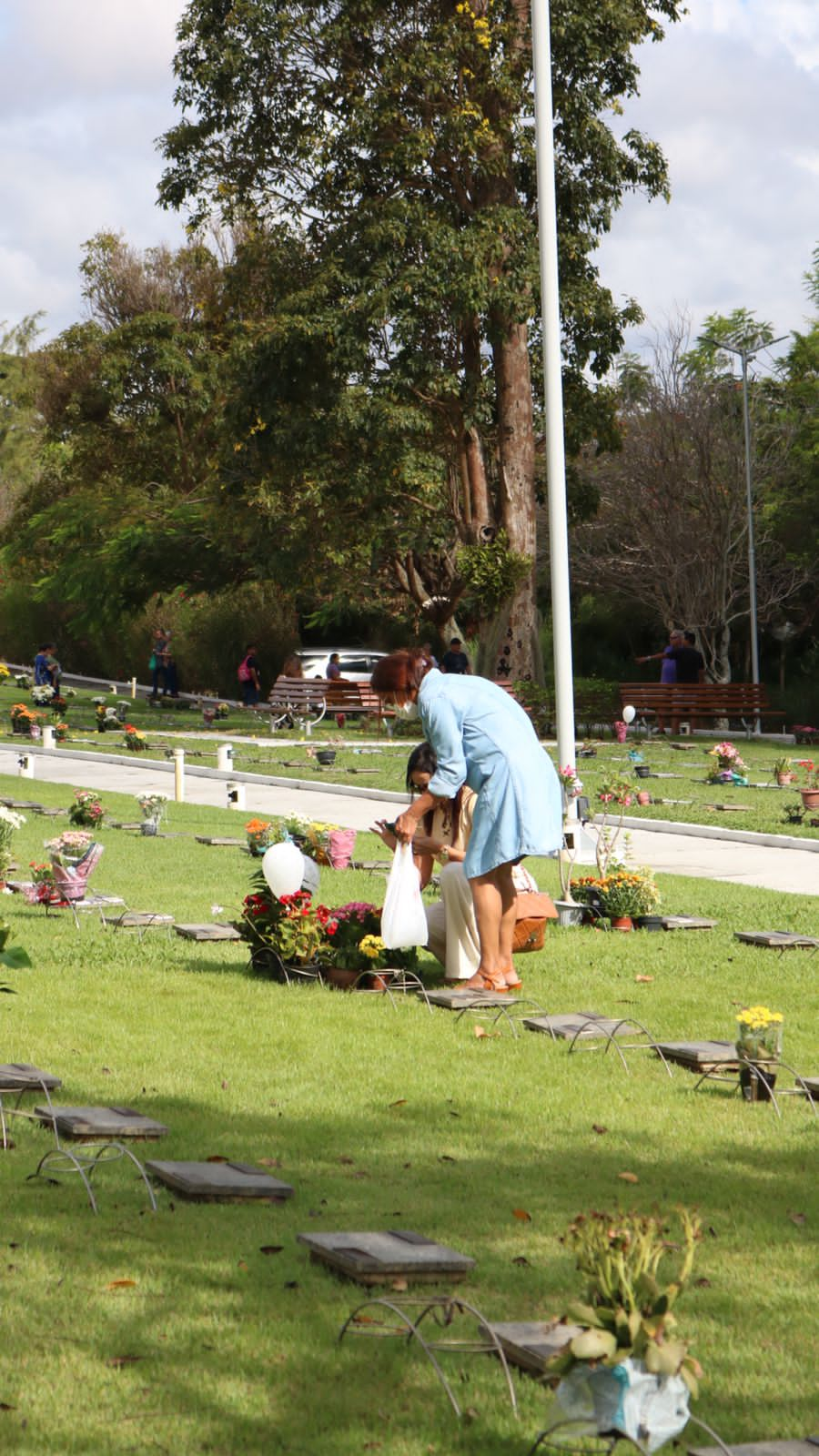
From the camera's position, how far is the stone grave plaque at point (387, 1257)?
4.35 metres

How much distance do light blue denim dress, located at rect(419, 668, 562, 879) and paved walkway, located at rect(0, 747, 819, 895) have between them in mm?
5370

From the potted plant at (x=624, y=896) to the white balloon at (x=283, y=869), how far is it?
2875 millimetres

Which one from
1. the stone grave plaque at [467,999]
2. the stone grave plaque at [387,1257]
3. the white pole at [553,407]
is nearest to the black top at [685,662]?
the white pole at [553,407]

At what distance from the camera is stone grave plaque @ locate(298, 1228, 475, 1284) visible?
4.35 meters

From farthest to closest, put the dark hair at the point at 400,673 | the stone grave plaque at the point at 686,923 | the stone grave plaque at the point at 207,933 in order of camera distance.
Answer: the stone grave plaque at the point at 686,923 < the stone grave plaque at the point at 207,933 < the dark hair at the point at 400,673

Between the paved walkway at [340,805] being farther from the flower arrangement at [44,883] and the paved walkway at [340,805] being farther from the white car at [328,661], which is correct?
the white car at [328,661]

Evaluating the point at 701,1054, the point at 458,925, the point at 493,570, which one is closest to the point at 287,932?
the point at 458,925

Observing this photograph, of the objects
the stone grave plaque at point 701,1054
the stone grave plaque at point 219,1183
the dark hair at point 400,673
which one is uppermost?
the dark hair at point 400,673

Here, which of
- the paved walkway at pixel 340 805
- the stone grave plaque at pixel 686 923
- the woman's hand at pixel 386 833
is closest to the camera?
the woman's hand at pixel 386 833

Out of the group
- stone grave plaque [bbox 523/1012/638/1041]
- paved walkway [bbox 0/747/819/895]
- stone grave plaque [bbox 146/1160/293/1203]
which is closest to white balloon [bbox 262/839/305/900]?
stone grave plaque [bbox 523/1012/638/1041]

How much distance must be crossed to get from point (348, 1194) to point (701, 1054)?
7.54ft

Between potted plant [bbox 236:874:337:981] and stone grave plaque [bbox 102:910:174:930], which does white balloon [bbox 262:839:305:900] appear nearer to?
potted plant [bbox 236:874:337:981]

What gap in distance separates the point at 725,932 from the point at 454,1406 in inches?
307

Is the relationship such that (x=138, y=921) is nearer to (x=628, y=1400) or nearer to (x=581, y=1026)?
(x=581, y=1026)
